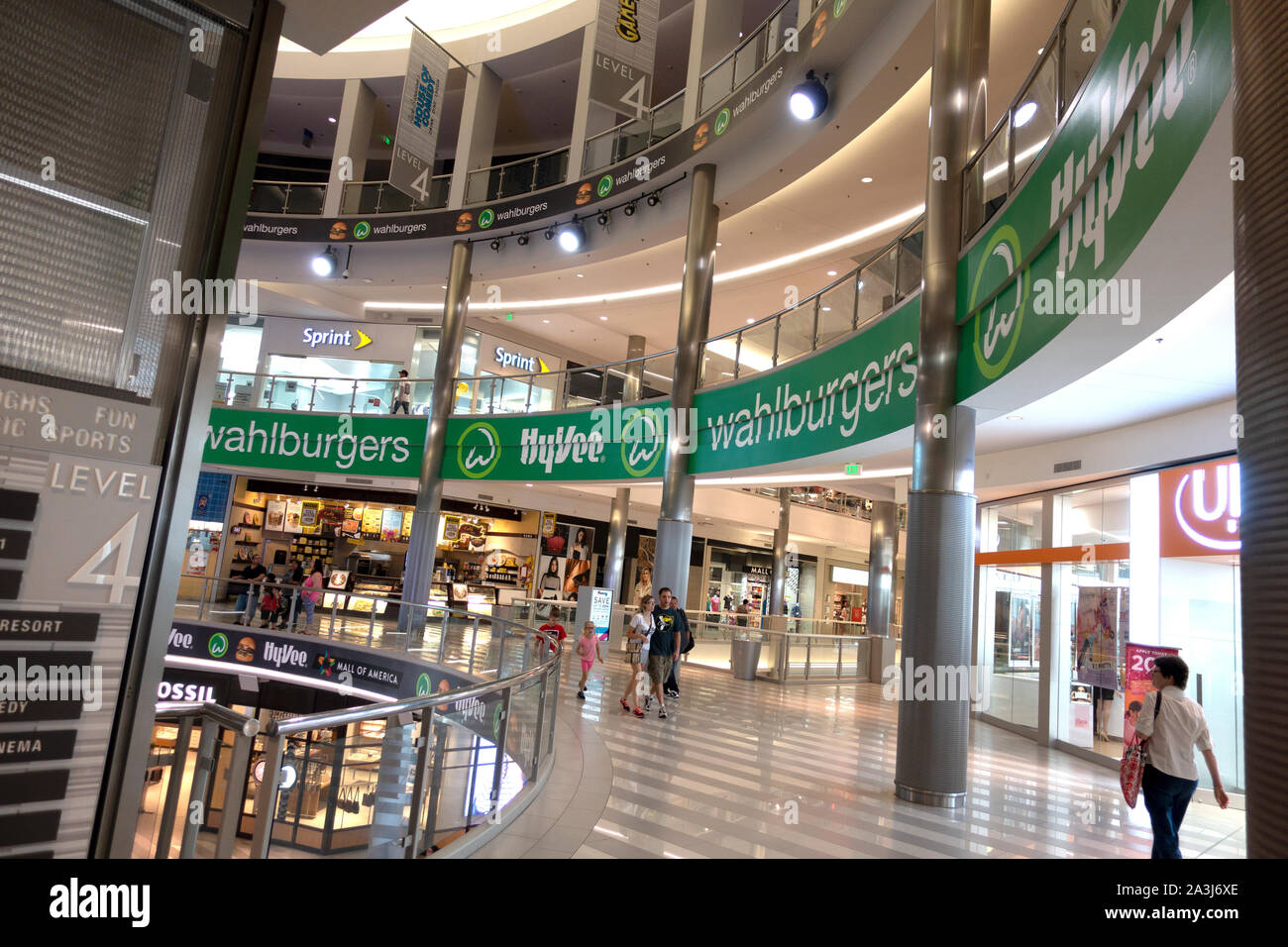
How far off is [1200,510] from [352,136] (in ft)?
62.3

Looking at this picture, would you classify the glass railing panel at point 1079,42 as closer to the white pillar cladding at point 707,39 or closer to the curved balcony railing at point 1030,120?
the curved balcony railing at point 1030,120

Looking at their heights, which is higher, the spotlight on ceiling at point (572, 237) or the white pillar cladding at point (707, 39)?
the white pillar cladding at point (707, 39)

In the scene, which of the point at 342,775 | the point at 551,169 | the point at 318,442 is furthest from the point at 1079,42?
the point at 318,442

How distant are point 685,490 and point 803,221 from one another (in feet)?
17.9

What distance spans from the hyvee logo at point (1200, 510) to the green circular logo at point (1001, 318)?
3134mm

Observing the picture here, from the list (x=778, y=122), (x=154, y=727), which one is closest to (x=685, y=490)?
(x=778, y=122)

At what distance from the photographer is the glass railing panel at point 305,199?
61.5ft

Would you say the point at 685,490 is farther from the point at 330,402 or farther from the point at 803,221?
the point at 330,402

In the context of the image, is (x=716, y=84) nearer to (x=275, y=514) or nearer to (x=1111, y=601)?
(x=1111, y=601)

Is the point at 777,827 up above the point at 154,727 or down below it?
below

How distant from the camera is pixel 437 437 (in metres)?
16.6

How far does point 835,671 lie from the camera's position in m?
15.1

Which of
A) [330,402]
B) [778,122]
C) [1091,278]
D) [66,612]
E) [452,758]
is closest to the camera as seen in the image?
[66,612]

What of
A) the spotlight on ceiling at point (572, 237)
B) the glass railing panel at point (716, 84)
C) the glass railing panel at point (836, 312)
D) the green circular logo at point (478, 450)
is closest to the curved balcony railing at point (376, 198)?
the spotlight on ceiling at point (572, 237)
